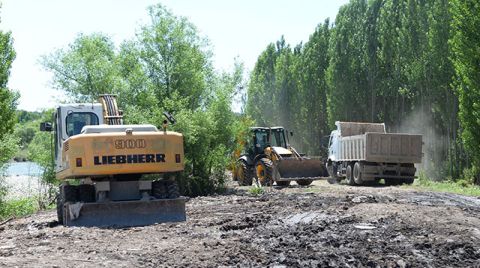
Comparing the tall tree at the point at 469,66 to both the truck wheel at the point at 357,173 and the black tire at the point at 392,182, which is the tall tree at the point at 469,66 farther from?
the truck wheel at the point at 357,173

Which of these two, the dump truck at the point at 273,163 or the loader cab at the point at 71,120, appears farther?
the dump truck at the point at 273,163

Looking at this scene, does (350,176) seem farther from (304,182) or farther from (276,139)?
(276,139)

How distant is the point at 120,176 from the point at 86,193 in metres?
0.82

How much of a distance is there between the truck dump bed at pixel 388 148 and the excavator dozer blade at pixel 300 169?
228 cm

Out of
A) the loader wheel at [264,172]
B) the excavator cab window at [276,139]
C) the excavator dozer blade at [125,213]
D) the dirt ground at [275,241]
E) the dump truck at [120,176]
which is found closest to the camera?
the dirt ground at [275,241]

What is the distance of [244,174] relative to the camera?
29.8m

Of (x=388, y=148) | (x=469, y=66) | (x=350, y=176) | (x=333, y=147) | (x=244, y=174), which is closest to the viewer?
(x=388, y=148)

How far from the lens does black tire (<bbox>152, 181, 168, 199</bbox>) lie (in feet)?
50.0

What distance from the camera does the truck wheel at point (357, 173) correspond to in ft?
94.9

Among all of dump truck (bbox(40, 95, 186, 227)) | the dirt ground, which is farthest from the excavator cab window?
dump truck (bbox(40, 95, 186, 227))

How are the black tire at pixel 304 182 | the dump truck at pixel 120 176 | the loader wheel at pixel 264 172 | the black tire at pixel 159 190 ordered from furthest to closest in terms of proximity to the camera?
1. the black tire at pixel 304 182
2. the loader wheel at pixel 264 172
3. the black tire at pixel 159 190
4. the dump truck at pixel 120 176

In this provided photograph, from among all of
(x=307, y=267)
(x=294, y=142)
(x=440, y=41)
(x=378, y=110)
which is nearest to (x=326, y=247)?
(x=307, y=267)

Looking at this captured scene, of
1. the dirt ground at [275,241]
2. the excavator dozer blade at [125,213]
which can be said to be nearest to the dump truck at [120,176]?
the excavator dozer blade at [125,213]

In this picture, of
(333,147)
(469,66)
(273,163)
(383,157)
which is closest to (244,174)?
(273,163)
